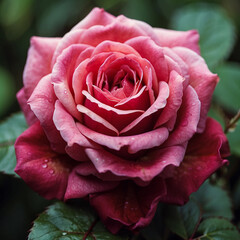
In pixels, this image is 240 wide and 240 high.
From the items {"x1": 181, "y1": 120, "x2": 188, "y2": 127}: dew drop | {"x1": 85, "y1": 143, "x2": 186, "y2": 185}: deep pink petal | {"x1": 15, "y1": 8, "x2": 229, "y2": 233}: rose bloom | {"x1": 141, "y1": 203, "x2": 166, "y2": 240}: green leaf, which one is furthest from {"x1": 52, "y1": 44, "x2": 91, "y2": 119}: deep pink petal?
{"x1": 141, "y1": 203, "x2": 166, "y2": 240}: green leaf

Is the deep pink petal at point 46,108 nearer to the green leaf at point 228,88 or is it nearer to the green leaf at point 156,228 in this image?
the green leaf at point 156,228

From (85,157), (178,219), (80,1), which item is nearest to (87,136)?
(85,157)

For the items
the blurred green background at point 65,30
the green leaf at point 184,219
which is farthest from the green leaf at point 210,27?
the green leaf at point 184,219

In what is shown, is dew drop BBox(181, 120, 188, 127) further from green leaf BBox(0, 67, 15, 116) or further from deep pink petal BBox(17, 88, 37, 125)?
green leaf BBox(0, 67, 15, 116)

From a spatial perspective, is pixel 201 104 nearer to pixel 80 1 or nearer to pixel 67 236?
pixel 67 236

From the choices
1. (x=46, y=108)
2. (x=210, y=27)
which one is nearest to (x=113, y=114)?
(x=46, y=108)

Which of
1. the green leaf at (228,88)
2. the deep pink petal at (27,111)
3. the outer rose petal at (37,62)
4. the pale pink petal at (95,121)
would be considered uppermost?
the outer rose petal at (37,62)

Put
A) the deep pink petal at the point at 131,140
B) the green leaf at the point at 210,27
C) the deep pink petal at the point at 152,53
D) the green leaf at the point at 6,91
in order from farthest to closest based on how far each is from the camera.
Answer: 1. the green leaf at the point at 6,91
2. the green leaf at the point at 210,27
3. the deep pink petal at the point at 152,53
4. the deep pink petal at the point at 131,140
